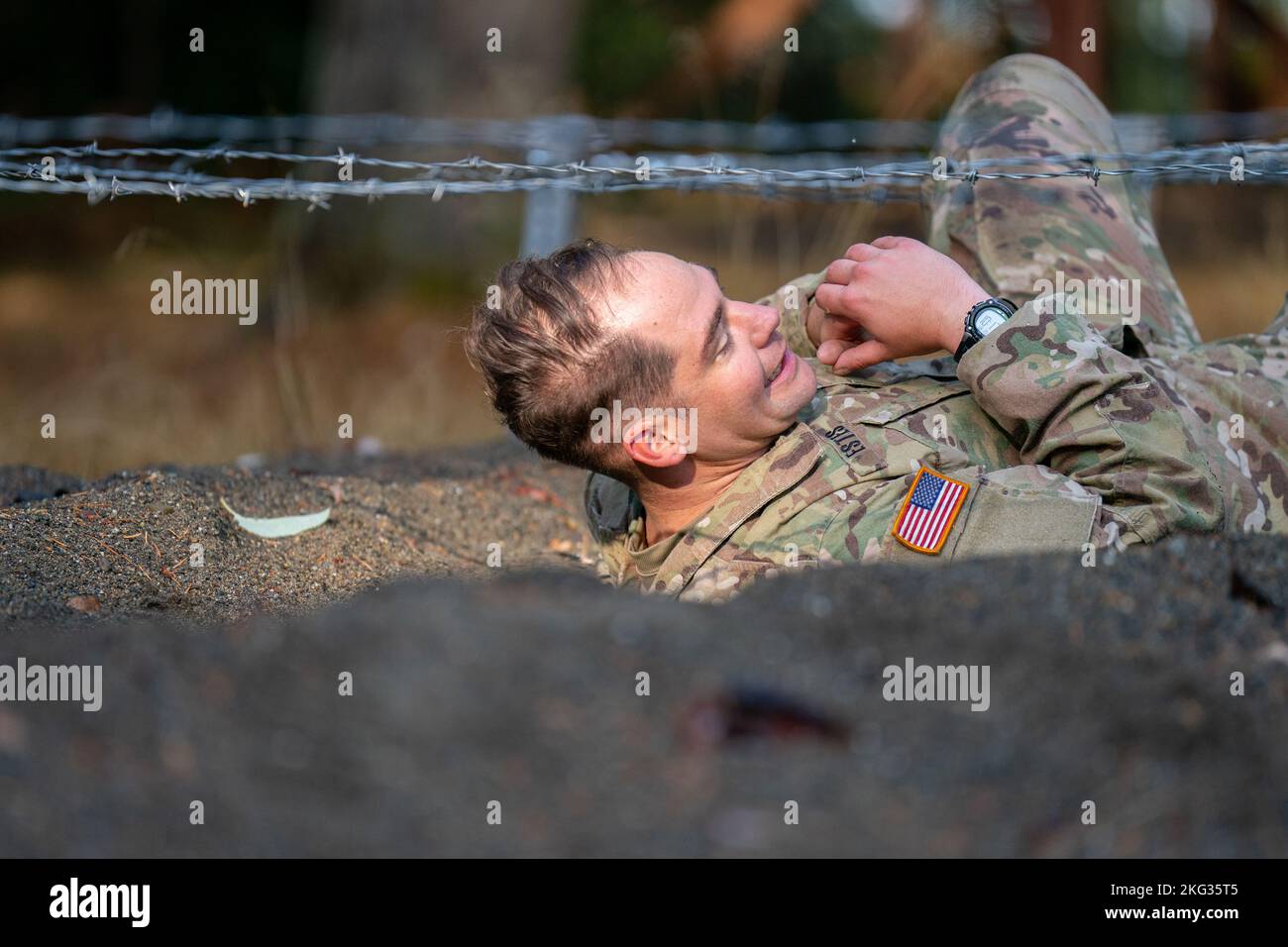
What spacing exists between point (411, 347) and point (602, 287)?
4.18 m

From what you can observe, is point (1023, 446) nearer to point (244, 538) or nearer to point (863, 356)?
point (863, 356)

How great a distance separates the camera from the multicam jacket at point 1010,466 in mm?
2354

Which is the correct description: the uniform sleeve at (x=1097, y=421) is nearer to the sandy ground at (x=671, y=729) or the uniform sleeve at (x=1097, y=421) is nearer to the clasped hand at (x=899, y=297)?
the clasped hand at (x=899, y=297)

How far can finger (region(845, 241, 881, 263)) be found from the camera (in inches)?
107

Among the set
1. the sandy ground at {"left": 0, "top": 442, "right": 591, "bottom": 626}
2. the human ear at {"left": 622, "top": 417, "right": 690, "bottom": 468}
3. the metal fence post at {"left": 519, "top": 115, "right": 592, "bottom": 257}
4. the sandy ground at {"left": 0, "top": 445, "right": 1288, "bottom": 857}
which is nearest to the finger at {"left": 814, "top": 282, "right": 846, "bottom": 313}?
the human ear at {"left": 622, "top": 417, "right": 690, "bottom": 468}

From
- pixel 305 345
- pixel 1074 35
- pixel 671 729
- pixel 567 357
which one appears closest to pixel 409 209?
pixel 305 345

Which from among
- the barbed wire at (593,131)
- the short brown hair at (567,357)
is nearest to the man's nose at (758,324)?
the short brown hair at (567,357)

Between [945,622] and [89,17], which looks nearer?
[945,622]

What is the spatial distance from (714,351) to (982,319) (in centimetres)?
56

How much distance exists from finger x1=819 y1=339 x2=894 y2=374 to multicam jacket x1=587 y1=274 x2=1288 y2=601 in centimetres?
4

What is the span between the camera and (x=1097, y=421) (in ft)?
8.05

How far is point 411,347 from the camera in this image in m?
6.55
